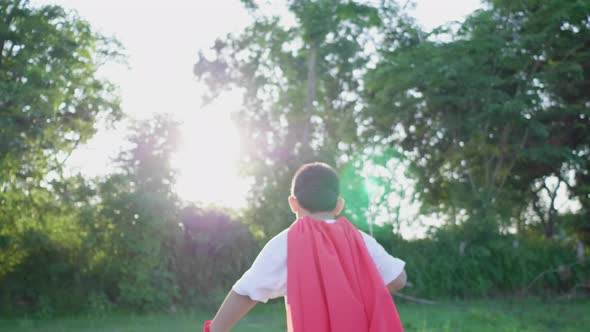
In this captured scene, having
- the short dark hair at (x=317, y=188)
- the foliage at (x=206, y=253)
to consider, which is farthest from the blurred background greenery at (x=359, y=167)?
the short dark hair at (x=317, y=188)

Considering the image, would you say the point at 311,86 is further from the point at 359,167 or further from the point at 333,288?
the point at 333,288

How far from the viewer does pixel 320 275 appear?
352 cm

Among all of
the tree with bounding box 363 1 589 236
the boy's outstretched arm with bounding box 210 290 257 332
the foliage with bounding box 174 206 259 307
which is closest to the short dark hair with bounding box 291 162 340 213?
the boy's outstretched arm with bounding box 210 290 257 332

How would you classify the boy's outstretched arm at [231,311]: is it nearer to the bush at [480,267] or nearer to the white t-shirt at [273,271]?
the white t-shirt at [273,271]

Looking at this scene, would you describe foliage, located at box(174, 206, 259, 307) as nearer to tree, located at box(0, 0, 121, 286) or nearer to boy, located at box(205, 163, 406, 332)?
tree, located at box(0, 0, 121, 286)

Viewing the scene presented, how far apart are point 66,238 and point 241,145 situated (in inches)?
543

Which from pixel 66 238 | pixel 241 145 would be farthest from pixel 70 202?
pixel 241 145

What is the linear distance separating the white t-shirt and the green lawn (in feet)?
23.3

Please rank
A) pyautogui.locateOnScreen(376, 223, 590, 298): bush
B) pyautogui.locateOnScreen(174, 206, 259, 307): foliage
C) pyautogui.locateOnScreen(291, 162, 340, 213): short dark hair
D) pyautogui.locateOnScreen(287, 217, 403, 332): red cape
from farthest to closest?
pyautogui.locateOnScreen(376, 223, 590, 298): bush → pyautogui.locateOnScreen(174, 206, 259, 307): foliage → pyautogui.locateOnScreen(291, 162, 340, 213): short dark hair → pyautogui.locateOnScreen(287, 217, 403, 332): red cape

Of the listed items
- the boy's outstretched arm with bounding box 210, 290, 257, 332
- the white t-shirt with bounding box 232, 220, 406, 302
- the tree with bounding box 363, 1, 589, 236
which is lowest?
the boy's outstretched arm with bounding box 210, 290, 257, 332

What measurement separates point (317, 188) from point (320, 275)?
0.48 m

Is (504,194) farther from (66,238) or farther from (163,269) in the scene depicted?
(66,238)

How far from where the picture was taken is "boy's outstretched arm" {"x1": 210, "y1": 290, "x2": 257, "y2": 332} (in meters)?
3.44

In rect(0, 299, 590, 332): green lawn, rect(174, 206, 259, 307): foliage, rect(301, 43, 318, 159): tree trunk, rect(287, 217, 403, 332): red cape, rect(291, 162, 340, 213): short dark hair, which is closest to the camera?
rect(287, 217, 403, 332): red cape
